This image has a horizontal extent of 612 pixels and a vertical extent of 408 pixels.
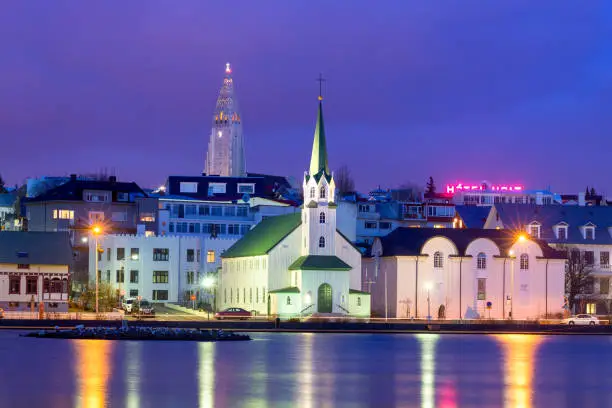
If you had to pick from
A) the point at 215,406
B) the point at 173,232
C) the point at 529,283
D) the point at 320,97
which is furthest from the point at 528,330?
the point at 215,406

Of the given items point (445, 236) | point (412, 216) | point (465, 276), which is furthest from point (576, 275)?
point (412, 216)

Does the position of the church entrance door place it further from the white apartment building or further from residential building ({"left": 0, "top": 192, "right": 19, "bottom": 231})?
residential building ({"left": 0, "top": 192, "right": 19, "bottom": 231})

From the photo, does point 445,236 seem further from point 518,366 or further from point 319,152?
point 518,366

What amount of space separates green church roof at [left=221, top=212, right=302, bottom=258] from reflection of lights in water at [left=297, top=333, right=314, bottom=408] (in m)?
39.9

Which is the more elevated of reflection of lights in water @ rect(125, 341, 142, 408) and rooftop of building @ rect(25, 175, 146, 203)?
rooftop of building @ rect(25, 175, 146, 203)

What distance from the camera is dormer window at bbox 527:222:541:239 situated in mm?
137125

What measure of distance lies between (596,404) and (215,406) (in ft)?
48.8

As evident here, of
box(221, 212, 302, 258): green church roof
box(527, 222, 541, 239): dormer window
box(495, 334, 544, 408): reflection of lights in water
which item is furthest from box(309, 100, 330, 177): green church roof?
box(495, 334, 544, 408): reflection of lights in water

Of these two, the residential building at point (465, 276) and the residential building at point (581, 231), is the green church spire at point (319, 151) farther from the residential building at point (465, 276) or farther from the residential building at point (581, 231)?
the residential building at point (581, 231)

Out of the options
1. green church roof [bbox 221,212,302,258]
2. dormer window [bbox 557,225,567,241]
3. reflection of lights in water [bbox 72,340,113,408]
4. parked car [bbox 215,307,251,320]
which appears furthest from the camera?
dormer window [bbox 557,225,567,241]

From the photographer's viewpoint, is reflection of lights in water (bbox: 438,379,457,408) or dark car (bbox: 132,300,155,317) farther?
dark car (bbox: 132,300,155,317)

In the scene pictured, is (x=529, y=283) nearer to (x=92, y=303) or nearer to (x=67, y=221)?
(x=92, y=303)

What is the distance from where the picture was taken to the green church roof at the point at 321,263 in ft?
406

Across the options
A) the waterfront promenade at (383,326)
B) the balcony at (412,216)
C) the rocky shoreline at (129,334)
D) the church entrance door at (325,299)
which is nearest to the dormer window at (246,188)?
the balcony at (412,216)
